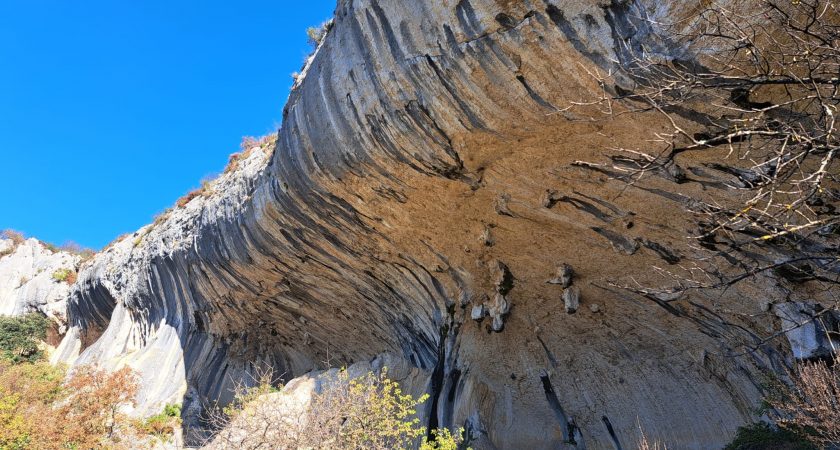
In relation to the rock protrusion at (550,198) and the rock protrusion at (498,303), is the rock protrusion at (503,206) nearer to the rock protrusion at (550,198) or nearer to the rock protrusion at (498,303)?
the rock protrusion at (550,198)

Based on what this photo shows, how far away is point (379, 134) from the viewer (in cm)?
711

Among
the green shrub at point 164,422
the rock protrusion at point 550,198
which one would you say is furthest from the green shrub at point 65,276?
the rock protrusion at point 550,198

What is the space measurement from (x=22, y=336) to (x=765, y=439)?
1147 inches

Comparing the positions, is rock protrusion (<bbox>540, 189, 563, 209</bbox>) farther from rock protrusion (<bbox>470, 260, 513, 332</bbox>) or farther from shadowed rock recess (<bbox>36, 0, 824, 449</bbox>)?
rock protrusion (<bbox>470, 260, 513, 332</bbox>)

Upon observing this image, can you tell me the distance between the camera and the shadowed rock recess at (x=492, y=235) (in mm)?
5770

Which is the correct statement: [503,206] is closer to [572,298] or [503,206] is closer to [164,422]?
[572,298]

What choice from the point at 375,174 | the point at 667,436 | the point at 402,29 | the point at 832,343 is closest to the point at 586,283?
the point at 667,436

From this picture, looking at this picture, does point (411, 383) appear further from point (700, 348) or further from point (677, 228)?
point (677, 228)

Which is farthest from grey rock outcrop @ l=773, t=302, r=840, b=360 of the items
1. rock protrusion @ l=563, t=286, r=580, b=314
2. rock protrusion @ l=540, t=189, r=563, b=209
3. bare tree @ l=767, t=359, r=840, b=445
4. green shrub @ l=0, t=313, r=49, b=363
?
green shrub @ l=0, t=313, r=49, b=363

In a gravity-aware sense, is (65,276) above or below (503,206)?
above

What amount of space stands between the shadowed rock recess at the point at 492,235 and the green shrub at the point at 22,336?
54.7ft

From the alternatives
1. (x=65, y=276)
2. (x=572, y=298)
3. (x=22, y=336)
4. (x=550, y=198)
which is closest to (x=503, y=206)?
(x=550, y=198)

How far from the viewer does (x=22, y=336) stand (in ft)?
78.6

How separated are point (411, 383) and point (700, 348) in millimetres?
5720
